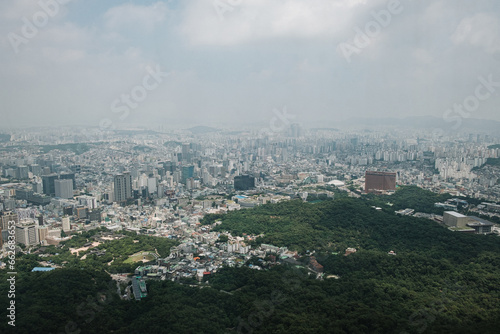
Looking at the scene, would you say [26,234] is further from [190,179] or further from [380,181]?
[380,181]

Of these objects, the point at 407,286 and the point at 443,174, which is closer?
the point at 407,286

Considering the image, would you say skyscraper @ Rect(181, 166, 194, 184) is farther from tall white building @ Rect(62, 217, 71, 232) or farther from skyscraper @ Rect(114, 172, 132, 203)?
tall white building @ Rect(62, 217, 71, 232)

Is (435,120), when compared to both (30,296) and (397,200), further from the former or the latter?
(30,296)

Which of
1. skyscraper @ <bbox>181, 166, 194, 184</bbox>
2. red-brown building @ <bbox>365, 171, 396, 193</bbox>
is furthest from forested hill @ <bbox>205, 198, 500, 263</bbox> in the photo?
A: skyscraper @ <bbox>181, 166, 194, 184</bbox>

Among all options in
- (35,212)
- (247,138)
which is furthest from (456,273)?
(247,138)

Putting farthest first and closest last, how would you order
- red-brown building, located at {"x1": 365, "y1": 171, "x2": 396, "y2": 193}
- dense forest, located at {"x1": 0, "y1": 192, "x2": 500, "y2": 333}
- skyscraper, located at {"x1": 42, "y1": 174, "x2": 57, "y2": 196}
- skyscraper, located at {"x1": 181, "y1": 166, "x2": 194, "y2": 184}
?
1. skyscraper, located at {"x1": 181, "y1": 166, "x2": 194, "y2": 184}
2. red-brown building, located at {"x1": 365, "y1": 171, "x2": 396, "y2": 193}
3. skyscraper, located at {"x1": 42, "y1": 174, "x2": 57, "y2": 196}
4. dense forest, located at {"x1": 0, "y1": 192, "x2": 500, "y2": 333}

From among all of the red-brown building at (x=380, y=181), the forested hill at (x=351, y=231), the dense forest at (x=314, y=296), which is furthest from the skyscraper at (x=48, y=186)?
the red-brown building at (x=380, y=181)

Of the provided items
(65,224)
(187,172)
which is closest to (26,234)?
(65,224)
